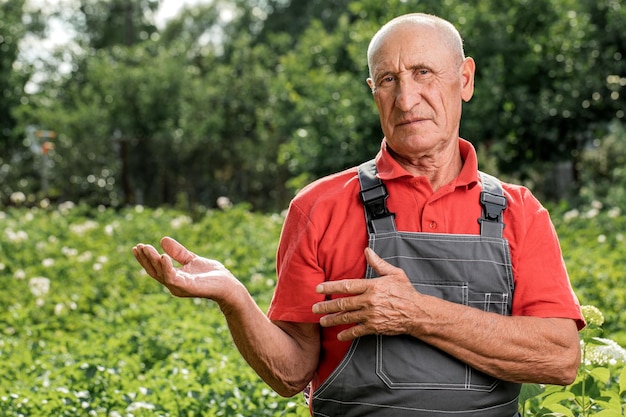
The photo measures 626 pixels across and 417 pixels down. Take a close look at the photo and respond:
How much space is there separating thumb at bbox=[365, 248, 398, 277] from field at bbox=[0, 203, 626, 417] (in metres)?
0.86

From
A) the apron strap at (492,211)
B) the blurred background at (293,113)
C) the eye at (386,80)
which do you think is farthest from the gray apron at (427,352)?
the blurred background at (293,113)

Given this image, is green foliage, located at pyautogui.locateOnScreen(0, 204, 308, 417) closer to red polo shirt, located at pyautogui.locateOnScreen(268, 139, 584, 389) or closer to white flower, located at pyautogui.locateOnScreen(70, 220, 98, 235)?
white flower, located at pyautogui.locateOnScreen(70, 220, 98, 235)

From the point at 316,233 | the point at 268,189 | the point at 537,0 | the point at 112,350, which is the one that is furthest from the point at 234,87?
the point at 316,233

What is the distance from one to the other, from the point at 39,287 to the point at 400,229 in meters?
5.53

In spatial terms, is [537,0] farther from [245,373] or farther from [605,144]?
[245,373]

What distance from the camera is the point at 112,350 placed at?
16.0 ft

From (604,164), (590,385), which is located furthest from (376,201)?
(604,164)

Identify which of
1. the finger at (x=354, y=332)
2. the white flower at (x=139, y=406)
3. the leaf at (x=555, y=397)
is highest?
the white flower at (x=139, y=406)

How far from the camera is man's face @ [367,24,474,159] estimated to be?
226 cm

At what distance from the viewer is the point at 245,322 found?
85.3 inches

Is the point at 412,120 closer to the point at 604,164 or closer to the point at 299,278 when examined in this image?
the point at 299,278

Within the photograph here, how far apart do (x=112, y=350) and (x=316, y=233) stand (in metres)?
2.92

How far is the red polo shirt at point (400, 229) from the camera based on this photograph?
2227 mm

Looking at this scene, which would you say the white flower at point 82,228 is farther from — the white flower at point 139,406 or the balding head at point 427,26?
the balding head at point 427,26
